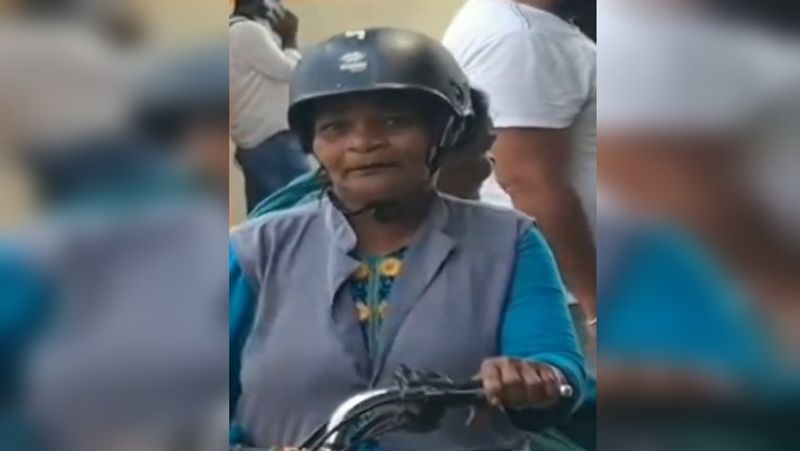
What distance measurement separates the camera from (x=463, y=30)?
1830mm

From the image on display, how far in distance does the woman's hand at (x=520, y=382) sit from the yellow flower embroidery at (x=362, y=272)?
22 centimetres

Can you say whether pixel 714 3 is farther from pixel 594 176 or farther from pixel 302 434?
pixel 302 434

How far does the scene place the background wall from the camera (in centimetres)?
184

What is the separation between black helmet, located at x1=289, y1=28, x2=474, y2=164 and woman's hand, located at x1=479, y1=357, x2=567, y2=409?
0.31 metres

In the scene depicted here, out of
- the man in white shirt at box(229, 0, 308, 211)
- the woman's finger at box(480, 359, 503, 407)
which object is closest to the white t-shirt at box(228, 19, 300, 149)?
the man in white shirt at box(229, 0, 308, 211)

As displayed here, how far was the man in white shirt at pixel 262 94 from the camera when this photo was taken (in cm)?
194

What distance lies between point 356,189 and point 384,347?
0.24 meters

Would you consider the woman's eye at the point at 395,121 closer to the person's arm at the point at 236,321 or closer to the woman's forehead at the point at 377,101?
the woman's forehead at the point at 377,101

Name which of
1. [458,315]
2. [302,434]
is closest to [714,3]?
[458,315]

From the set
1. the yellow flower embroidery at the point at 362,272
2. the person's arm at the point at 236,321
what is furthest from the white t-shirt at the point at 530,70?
the person's arm at the point at 236,321

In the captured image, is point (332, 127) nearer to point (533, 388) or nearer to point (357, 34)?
point (357, 34)

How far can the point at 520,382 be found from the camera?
1808 millimetres

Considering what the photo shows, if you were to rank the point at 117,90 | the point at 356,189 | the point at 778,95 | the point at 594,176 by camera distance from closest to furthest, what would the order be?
Answer: the point at 778,95
the point at 594,176
the point at 356,189
the point at 117,90

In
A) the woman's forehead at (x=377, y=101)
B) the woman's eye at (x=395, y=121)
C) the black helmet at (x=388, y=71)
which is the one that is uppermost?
the black helmet at (x=388, y=71)
